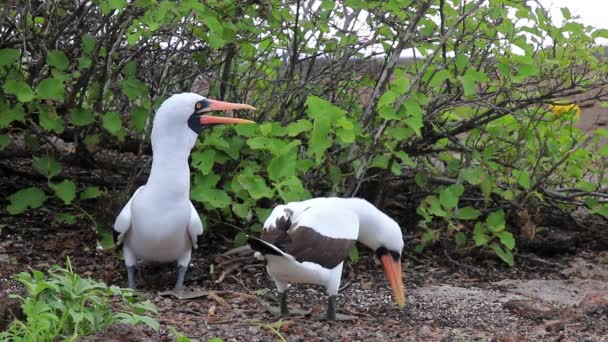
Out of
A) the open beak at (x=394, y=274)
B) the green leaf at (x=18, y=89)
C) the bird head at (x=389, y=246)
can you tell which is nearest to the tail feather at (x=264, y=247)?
the bird head at (x=389, y=246)

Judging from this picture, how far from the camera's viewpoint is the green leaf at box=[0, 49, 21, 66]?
570 centimetres

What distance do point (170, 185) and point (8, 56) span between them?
4.67 feet

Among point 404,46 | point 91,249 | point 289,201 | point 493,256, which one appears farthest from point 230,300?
point 493,256

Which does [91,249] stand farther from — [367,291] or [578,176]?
[578,176]

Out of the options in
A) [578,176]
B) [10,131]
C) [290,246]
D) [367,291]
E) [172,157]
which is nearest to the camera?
[290,246]

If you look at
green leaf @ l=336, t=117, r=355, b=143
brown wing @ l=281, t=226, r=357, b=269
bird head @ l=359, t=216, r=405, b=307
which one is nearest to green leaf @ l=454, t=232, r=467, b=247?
bird head @ l=359, t=216, r=405, b=307

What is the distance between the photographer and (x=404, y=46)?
5.83 m

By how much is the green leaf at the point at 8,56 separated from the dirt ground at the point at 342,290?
0.94 meters

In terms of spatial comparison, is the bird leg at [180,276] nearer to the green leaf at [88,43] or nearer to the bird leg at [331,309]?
the bird leg at [331,309]

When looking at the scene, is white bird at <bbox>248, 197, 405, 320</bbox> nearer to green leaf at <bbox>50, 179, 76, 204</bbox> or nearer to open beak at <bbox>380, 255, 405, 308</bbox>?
open beak at <bbox>380, 255, 405, 308</bbox>

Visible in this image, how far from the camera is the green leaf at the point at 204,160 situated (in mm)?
5609

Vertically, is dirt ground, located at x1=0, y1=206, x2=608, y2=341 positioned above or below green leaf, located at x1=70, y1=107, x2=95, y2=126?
below

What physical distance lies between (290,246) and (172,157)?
86cm

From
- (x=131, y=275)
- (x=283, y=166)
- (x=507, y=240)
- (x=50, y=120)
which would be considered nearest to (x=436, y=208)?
(x=507, y=240)
